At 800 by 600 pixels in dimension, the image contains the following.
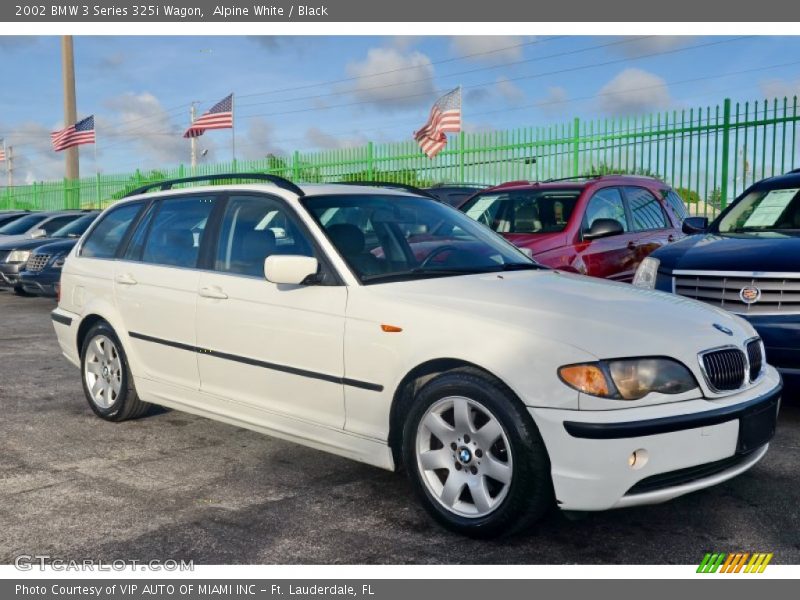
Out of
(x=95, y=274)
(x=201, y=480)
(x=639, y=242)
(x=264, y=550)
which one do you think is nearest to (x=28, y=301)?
(x=95, y=274)

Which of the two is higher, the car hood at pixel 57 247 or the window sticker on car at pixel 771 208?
the window sticker on car at pixel 771 208

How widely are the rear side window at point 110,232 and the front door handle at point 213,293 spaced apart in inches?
51.8

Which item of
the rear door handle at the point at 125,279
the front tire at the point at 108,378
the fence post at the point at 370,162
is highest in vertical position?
the fence post at the point at 370,162

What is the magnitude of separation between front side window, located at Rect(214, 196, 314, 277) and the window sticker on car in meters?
4.23

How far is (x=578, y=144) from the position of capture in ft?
49.4

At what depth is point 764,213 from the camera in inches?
280

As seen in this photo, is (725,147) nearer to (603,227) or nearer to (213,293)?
(603,227)

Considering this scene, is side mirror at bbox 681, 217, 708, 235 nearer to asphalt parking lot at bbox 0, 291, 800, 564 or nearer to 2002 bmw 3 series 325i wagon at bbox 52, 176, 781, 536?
asphalt parking lot at bbox 0, 291, 800, 564

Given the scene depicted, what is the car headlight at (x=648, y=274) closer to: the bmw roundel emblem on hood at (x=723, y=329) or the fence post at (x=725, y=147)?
the bmw roundel emblem on hood at (x=723, y=329)

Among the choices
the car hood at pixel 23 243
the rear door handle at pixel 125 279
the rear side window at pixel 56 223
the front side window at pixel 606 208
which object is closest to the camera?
the rear door handle at pixel 125 279

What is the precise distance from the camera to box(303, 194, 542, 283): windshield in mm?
4430

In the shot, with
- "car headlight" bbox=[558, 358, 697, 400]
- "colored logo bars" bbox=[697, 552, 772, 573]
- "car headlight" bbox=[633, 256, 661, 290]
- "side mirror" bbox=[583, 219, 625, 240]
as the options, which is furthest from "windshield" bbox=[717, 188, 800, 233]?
"colored logo bars" bbox=[697, 552, 772, 573]

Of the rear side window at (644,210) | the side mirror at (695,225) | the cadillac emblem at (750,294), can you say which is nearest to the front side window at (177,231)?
the cadillac emblem at (750,294)

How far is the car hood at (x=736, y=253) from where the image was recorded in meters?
5.67
